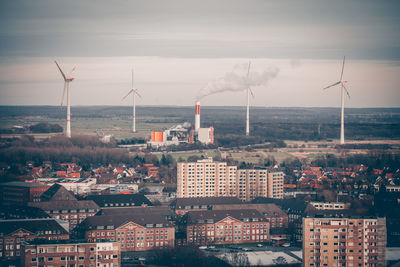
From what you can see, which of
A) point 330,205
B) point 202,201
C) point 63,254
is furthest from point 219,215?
point 63,254

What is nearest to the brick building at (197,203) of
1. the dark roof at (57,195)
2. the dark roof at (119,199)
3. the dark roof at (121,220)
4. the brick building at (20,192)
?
the dark roof at (119,199)

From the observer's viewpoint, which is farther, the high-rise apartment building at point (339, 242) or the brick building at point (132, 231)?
the brick building at point (132, 231)

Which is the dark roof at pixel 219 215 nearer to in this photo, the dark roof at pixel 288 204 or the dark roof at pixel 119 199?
the dark roof at pixel 288 204

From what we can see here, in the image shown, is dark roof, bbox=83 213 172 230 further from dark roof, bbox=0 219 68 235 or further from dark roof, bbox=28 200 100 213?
dark roof, bbox=28 200 100 213

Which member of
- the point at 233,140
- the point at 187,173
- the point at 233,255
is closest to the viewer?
the point at 233,255

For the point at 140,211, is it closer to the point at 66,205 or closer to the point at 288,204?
the point at 66,205

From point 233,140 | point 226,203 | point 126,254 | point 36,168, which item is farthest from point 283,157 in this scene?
point 126,254

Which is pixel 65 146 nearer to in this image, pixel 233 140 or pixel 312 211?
pixel 233 140
